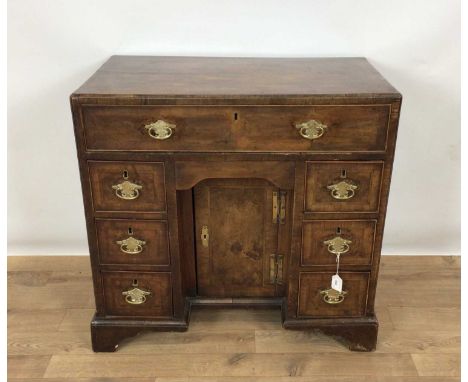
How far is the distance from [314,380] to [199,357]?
0.40m

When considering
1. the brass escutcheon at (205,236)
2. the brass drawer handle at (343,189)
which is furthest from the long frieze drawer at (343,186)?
the brass escutcheon at (205,236)

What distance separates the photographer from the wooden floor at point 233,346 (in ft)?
6.33

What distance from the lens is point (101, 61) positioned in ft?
6.97

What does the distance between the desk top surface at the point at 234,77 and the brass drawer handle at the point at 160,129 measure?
3.4 inches

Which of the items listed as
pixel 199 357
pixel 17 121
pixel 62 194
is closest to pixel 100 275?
pixel 199 357

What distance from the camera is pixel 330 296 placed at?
1.95 metres

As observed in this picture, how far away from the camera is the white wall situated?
2.06 meters

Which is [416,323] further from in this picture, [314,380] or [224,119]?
[224,119]

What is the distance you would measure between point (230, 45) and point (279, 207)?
2.08 ft

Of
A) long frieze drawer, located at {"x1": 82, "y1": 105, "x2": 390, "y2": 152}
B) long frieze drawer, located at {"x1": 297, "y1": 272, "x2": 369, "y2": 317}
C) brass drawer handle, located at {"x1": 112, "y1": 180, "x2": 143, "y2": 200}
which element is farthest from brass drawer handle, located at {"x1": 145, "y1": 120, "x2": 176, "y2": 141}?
long frieze drawer, located at {"x1": 297, "y1": 272, "x2": 369, "y2": 317}

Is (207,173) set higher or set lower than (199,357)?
higher

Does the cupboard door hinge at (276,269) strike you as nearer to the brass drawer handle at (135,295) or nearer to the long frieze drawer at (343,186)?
the long frieze drawer at (343,186)

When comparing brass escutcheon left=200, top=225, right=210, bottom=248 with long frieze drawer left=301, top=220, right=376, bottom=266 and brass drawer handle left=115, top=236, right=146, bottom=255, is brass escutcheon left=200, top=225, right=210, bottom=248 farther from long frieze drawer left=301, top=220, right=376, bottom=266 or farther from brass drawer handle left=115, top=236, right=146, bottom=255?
long frieze drawer left=301, top=220, right=376, bottom=266

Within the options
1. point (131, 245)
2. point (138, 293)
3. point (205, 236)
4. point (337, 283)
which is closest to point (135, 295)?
point (138, 293)
